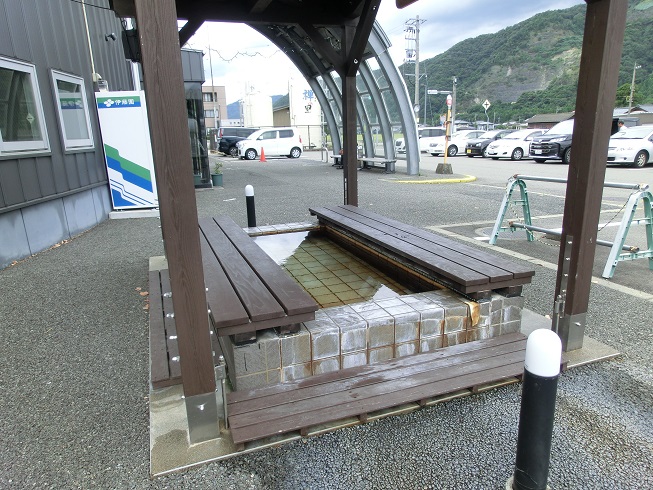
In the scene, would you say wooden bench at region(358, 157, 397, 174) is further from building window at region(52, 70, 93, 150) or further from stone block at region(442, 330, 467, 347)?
stone block at region(442, 330, 467, 347)

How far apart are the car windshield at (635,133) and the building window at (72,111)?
1753cm

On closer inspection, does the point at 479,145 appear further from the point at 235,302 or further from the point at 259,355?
the point at 259,355

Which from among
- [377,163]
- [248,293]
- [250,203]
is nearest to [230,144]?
[377,163]

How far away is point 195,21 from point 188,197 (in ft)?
12.8

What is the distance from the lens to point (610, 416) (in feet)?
7.72

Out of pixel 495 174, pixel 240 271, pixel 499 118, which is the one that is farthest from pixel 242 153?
pixel 499 118

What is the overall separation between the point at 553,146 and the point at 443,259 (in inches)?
661

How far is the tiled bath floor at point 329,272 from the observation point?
3.87 m

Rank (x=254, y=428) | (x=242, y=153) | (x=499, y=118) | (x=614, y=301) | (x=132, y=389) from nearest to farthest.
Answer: (x=254, y=428) → (x=132, y=389) → (x=614, y=301) → (x=242, y=153) → (x=499, y=118)

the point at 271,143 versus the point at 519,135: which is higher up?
the point at 519,135

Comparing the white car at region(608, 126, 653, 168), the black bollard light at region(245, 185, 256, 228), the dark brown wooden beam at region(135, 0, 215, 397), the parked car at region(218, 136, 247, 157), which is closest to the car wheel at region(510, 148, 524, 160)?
the white car at region(608, 126, 653, 168)

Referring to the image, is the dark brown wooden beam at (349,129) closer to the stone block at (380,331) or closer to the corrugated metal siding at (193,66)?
the stone block at (380,331)

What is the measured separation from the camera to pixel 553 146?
1741cm

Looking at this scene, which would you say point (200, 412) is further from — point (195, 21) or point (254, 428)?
point (195, 21)
